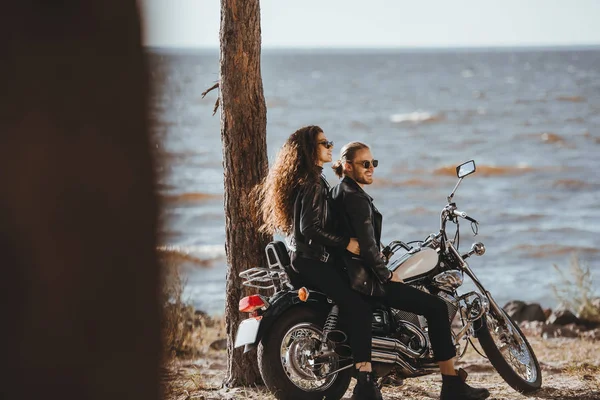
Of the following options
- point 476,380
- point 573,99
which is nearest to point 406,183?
point 476,380

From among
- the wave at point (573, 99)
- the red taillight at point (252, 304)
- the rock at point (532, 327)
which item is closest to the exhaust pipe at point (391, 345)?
the red taillight at point (252, 304)

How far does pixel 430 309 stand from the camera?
16.8ft

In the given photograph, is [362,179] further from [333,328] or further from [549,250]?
[549,250]

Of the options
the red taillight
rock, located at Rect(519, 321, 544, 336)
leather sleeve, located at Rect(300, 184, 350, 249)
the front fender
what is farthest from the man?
rock, located at Rect(519, 321, 544, 336)

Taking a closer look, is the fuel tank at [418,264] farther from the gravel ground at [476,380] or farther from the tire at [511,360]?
the gravel ground at [476,380]

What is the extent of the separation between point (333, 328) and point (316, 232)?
0.60 m

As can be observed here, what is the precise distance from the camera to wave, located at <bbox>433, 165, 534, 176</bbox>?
1094 inches

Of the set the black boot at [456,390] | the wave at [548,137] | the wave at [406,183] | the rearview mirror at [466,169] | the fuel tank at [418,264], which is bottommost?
the black boot at [456,390]

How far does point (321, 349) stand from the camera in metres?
5.17

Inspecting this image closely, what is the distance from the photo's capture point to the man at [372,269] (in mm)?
4945

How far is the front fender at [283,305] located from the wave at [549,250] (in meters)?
12.7

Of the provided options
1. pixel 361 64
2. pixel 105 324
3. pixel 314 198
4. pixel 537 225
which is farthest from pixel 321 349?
pixel 361 64

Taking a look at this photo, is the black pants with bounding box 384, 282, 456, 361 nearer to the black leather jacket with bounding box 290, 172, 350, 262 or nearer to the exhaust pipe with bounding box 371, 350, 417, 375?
the exhaust pipe with bounding box 371, 350, 417, 375

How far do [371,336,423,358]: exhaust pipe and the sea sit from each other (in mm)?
1603
